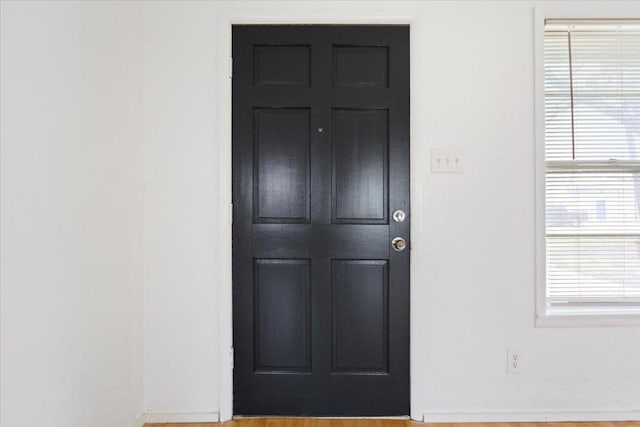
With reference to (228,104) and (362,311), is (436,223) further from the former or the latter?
(228,104)

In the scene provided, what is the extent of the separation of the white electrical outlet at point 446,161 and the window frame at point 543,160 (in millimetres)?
386

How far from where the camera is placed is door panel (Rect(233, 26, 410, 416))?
2.38 meters

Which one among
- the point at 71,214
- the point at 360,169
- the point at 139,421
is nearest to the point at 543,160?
the point at 360,169

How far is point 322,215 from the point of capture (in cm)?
238

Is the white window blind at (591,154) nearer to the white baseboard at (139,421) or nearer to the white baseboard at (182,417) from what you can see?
the white baseboard at (182,417)

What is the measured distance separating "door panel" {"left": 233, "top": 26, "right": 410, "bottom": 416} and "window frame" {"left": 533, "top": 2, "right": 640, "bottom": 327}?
648 mm

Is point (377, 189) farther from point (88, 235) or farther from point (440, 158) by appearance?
point (88, 235)

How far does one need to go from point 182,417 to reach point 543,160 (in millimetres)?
2227

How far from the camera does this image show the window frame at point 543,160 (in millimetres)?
2350

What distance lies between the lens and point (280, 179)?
2400 millimetres

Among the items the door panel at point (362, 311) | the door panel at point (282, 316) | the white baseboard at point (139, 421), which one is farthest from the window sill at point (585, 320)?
the white baseboard at point (139, 421)

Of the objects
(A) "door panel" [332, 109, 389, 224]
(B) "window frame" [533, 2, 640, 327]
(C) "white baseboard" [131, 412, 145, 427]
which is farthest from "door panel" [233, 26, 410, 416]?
Result: (B) "window frame" [533, 2, 640, 327]

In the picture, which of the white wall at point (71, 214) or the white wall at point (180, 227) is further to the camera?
the white wall at point (180, 227)

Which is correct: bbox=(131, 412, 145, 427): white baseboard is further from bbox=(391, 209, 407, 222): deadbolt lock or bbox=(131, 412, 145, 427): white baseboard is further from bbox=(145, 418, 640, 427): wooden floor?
bbox=(391, 209, 407, 222): deadbolt lock
